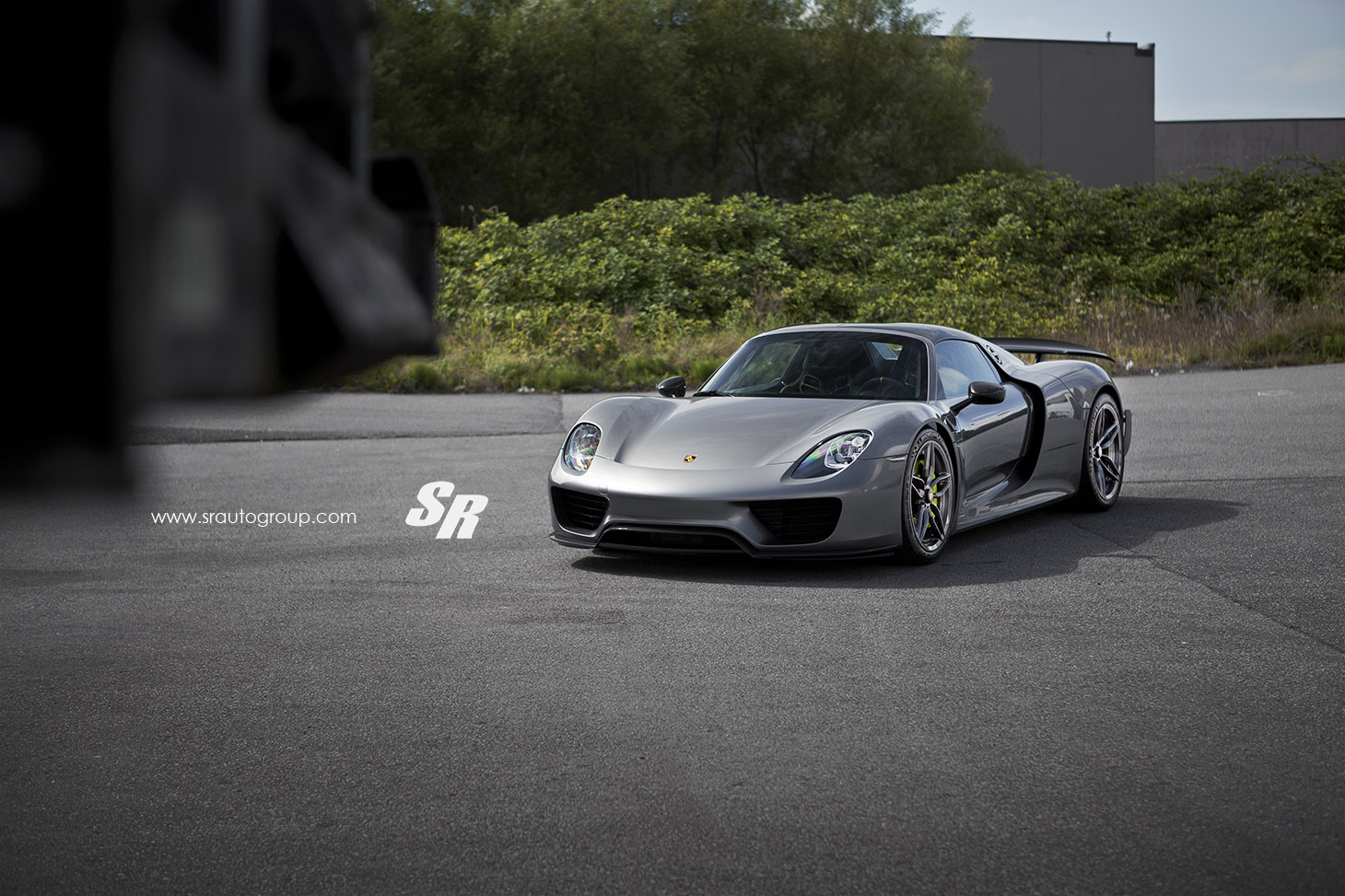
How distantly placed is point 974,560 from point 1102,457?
7.40 feet

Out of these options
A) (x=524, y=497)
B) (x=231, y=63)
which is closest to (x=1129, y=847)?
(x=231, y=63)

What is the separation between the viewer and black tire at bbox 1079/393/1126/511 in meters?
9.45

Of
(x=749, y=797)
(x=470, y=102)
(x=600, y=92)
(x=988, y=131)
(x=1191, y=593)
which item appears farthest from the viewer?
(x=988, y=131)

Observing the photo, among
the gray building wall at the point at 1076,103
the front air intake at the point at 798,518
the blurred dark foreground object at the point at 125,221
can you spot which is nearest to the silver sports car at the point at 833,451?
the front air intake at the point at 798,518

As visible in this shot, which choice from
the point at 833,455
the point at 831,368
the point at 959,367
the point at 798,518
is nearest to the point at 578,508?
the point at 798,518

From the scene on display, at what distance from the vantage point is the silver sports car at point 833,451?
733cm

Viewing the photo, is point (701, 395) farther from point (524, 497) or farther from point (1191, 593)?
point (1191, 593)

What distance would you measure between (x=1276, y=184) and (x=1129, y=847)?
32.3m

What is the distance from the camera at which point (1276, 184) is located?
32594mm

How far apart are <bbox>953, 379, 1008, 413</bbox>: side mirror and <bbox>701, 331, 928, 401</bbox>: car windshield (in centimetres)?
25

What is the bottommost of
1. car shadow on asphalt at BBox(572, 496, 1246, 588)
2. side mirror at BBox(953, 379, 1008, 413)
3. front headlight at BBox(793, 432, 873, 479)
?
car shadow on asphalt at BBox(572, 496, 1246, 588)

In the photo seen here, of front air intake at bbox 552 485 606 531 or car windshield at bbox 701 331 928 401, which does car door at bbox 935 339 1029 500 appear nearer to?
car windshield at bbox 701 331 928 401

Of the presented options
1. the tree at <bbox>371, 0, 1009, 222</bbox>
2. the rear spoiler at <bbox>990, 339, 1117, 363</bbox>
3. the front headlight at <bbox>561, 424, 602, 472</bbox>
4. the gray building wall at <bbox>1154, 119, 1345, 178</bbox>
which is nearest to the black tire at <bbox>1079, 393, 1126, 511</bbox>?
the rear spoiler at <bbox>990, 339, 1117, 363</bbox>

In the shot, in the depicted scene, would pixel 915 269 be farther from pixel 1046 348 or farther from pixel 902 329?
pixel 902 329
